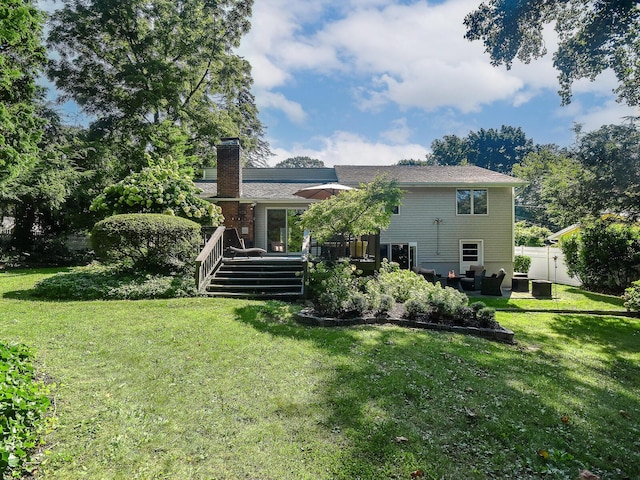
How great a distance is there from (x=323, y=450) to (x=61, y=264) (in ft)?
57.4

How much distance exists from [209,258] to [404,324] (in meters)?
5.70

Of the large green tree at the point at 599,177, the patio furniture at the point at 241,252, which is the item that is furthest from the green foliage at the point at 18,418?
the large green tree at the point at 599,177

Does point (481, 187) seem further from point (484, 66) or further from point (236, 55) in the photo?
point (236, 55)

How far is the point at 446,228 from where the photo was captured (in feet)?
54.7

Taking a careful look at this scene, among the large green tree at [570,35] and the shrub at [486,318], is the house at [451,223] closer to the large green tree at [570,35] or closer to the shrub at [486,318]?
the large green tree at [570,35]

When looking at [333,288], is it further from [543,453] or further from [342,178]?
[342,178]

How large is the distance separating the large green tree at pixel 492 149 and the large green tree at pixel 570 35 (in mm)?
47763

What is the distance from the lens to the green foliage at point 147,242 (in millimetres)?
9039

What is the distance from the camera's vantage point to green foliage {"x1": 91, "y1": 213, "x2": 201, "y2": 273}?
9039 mm

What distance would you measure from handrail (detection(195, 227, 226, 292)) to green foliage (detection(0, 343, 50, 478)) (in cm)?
585

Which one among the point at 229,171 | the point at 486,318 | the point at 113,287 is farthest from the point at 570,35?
the point at 113,287

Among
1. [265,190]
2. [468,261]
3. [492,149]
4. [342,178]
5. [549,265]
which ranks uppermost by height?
[492,149]

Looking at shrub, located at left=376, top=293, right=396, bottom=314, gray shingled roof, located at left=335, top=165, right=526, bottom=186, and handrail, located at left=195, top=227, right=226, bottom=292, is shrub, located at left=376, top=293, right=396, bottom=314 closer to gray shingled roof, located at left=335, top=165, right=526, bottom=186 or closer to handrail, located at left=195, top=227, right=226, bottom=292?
handrail, located at left=195, top=227, right=226, bottom=292

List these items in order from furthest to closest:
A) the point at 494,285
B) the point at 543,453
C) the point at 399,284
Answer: the point at 494,285 → the point at 399,284 → the point at 543,453
